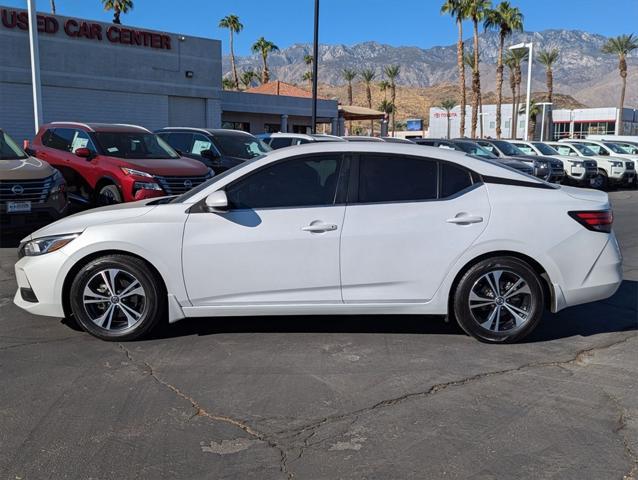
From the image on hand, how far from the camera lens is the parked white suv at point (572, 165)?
811 inches

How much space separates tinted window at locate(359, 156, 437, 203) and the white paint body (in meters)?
0.09

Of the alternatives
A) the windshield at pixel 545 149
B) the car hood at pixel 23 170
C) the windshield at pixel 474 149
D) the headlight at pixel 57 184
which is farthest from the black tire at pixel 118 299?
the windshield at pixel 545 149

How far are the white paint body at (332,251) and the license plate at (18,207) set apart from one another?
3968 millimetres

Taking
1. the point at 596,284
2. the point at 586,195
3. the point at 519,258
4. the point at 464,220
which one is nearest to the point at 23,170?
the point at 464,220

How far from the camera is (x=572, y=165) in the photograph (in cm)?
2064

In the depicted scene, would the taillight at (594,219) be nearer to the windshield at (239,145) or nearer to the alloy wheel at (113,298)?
the alloy wheel at (113,298)

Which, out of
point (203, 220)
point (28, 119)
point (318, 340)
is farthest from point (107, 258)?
point (28, 119)

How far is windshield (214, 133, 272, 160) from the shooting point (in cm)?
1364

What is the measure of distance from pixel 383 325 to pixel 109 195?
20.8ft

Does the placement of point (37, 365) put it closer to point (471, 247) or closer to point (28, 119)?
point (471, 247)

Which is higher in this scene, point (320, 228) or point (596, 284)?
point (320, 228)

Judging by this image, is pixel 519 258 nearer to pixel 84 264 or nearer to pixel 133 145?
pixel 84 264

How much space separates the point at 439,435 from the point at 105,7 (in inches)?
1874

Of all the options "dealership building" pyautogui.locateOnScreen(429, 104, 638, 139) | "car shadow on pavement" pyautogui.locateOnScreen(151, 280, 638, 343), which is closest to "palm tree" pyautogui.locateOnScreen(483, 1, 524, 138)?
"dealership building" pyautogui.locateOnScreen(429, 104, 638, 139)
